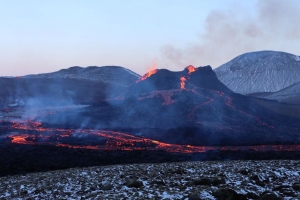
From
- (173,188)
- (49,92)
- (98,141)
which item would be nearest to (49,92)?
(49,92)

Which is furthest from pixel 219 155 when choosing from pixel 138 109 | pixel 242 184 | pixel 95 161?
pixel 138 109

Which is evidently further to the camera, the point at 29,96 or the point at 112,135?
the point at 29,96

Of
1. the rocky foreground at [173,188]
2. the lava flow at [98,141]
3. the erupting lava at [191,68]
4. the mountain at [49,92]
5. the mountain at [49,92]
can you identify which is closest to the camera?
the rocky foreground at [173,188]

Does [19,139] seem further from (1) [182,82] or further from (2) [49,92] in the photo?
(2) [49,92]

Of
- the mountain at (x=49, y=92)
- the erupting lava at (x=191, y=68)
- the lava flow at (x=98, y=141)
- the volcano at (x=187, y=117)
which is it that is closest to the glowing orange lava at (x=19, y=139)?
the lava flow at (x=98, y=141)

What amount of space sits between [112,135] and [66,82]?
322 feet

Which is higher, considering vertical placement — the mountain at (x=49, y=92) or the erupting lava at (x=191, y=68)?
the erupting lava at (x=191, y=68)

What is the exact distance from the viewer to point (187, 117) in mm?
55531

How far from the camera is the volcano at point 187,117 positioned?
1786 inches

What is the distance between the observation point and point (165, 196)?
35.4ft

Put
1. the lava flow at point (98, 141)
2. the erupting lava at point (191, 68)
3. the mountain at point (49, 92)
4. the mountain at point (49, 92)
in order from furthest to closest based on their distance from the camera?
the mountain at point (49, 92) < the mountain at point (49, 92) < the erupting lava at point (191, 68) < the lava flow at point (98, 141)

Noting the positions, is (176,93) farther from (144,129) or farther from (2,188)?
(2,188)

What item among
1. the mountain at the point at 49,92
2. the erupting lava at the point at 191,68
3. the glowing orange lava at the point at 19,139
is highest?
the erupting lava at the point at 191,68

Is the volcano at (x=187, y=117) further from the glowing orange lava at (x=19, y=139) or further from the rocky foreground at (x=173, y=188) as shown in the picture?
the rocky foreground at (x=173, y=188)
